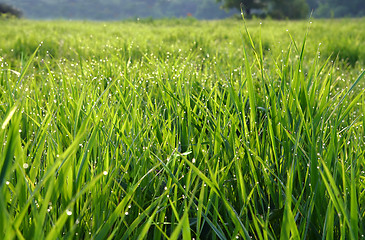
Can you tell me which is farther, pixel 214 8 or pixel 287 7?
pixel 214 8

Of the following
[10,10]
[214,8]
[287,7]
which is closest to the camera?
[10,10]

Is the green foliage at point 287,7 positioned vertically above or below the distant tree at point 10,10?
above

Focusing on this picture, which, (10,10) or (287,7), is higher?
(287,7)

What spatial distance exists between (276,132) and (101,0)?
3869 centimetres

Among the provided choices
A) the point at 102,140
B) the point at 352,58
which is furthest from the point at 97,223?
the point at 352,58

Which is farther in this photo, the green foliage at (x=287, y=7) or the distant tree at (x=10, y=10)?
the green foliage at (x=287, y=7)

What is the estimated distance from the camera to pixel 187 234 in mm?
633

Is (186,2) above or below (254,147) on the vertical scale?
above

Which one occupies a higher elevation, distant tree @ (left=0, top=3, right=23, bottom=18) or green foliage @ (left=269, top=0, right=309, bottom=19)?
green foliage @ (left=269, top=0, right=309, bottom=19)

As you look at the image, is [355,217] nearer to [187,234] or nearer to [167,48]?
[187,234]

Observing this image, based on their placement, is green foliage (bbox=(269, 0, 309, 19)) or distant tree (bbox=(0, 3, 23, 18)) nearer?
distant tree (bbox=(0, 3, 23, 18))

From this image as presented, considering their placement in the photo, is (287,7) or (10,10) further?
(287,7)

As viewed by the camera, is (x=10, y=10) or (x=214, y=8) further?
(x=214, y=8)

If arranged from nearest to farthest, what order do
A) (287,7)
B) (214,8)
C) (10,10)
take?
1. (10,10)
2. (287,7)
3. (214,8)
